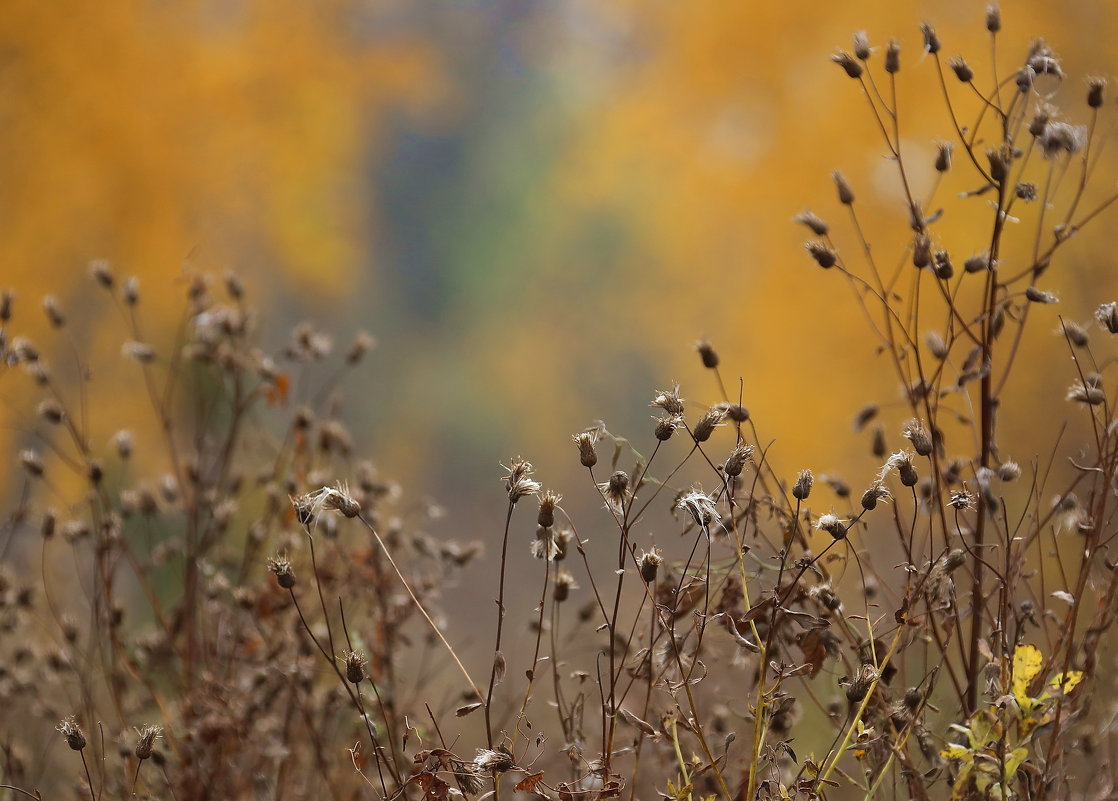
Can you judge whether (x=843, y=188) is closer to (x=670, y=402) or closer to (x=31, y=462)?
(x=670, y=402)

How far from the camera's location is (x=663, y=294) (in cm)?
421

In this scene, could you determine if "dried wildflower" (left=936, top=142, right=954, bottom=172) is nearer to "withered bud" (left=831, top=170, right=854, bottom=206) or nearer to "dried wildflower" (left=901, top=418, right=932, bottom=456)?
"withered bud" (left=831, top=170, right=854, bottom=206)

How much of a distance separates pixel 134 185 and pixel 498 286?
1731mm

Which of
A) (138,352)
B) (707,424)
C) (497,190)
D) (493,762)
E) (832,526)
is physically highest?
(497,190)

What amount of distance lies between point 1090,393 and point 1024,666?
255 millimetres

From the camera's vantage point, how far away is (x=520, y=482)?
2.68 ft

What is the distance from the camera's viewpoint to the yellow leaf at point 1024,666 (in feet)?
2.84

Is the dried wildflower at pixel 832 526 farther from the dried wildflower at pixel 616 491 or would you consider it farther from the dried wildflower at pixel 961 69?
the dried wildflower at pixel 961 69

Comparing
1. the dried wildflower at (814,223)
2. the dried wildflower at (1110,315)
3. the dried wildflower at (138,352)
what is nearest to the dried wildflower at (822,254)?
the dried wildflower at (814,223)

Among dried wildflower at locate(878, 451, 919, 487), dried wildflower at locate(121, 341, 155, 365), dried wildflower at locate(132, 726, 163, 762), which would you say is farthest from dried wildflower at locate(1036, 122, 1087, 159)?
dried wildflower at locate(121, 341, 155, 365)

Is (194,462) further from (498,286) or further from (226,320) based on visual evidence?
(498,286)

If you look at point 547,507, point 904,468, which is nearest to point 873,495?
point 904,468

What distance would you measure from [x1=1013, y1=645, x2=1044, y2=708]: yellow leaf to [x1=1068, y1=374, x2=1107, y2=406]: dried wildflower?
23cm

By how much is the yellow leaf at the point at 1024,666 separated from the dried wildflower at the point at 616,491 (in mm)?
360
